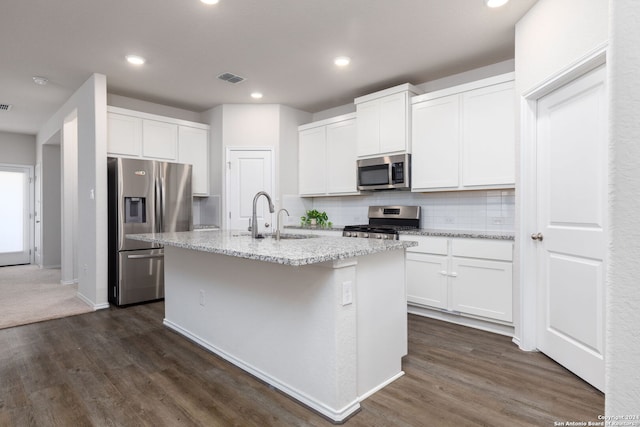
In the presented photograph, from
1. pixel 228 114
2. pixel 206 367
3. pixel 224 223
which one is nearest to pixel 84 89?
pixel 228 114

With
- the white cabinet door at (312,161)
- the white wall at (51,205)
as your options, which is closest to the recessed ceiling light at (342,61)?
the white cabinet door at (312,161)

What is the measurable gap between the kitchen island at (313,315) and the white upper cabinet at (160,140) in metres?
2.35

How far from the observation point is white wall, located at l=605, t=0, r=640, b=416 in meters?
0.63

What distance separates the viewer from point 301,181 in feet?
17.4

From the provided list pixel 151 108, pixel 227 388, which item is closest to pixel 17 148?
pixel 151 108

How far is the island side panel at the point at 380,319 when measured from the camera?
2.04m

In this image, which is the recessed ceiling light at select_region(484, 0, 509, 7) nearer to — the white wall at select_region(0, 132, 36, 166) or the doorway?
the doorway

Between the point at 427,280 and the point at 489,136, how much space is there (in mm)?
1497

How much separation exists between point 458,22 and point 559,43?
32.4 inches

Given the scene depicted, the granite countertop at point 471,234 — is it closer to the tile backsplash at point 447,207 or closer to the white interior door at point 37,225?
the tile backsplash at point 447,207

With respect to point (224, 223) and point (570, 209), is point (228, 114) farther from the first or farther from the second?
point (570, 209)

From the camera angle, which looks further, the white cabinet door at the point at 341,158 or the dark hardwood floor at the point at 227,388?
the white cabinet door at the point at 341,158

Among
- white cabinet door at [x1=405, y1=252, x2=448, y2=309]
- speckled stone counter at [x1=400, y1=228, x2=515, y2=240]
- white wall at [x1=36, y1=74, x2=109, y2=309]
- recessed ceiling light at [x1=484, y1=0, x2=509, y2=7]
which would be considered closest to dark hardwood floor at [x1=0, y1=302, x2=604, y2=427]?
white cabinet door at [x1=405, y1=252, x2=448, y2=309]

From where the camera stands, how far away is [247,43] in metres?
3.22
